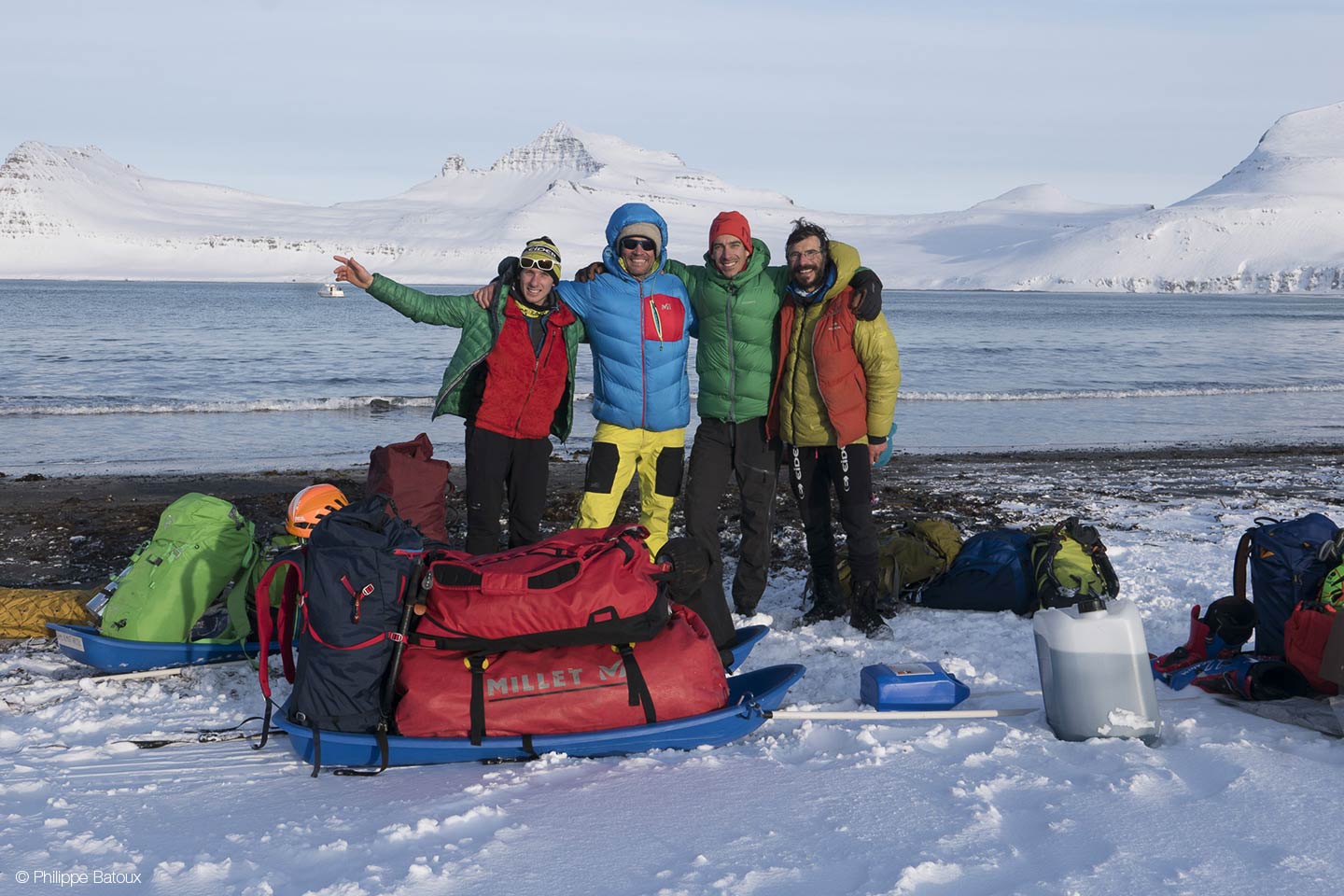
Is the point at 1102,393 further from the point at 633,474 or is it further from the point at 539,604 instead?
the point at 539,604

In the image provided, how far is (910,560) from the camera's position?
6.32 metres

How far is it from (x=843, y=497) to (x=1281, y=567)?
2.08 metres

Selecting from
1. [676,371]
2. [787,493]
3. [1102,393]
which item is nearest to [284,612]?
[676,371]

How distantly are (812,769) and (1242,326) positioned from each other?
5632cm

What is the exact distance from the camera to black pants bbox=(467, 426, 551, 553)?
5.48 meters

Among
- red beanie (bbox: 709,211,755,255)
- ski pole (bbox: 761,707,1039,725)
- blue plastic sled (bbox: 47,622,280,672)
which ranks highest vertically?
red beanie (bbox: 709,211,755,255)

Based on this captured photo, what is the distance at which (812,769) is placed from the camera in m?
3.71

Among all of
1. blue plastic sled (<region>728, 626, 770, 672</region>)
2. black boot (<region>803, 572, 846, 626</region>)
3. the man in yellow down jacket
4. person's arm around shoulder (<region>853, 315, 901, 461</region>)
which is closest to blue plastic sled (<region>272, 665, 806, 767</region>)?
blue plastic sled (<region>728, 626, 770, 672</region>)

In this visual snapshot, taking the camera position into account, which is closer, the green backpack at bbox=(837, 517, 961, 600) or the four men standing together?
the four men standing together

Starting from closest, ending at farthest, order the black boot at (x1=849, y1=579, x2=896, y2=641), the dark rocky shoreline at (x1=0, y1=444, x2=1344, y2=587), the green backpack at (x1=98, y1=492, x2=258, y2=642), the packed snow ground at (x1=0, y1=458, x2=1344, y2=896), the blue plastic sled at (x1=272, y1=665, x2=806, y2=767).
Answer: the packed snow ground at (x1=0, y1=458, x2=1344, y2=896)
the blue plastic sled at (x1=272, y1=665, x2=806, y2=767)
the green backpack at (x1=98, y1=492, x2=258, y2=642)
the black boot at (x1=849, y1=579, x2=896, y2=641)
the dark rocky shoreline at (x1=0, y1=444, x2=1344, y2=587)

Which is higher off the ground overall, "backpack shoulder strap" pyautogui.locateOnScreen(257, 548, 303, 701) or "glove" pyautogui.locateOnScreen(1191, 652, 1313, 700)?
"backpack shoulder strap" pyautogui.locateOnScreen(257, 548, 303, 701)

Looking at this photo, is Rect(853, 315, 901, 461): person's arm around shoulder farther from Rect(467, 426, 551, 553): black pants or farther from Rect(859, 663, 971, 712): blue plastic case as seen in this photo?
Rect(467, 426, 551, 553): black pants

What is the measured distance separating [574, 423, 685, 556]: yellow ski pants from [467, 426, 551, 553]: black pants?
0.28 meters

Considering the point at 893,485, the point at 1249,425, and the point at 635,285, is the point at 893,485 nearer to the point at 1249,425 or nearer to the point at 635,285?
the point at 635,285
